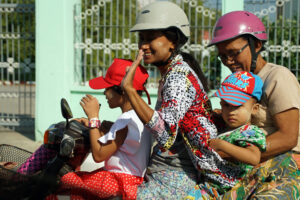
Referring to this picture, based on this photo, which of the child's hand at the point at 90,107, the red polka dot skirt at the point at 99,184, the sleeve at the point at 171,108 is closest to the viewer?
the sleeve at the point at 171,108

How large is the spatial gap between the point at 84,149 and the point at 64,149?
23 cm

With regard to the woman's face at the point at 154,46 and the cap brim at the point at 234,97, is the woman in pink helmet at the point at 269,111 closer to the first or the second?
the cap brim at the point at 234,97

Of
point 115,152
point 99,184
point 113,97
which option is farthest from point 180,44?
point 99,184

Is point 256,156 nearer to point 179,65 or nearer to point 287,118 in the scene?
point 287,118

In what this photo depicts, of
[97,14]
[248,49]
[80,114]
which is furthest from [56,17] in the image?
[248,49]

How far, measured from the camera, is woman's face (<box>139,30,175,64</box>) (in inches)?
93.5

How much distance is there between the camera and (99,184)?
2.25 meters

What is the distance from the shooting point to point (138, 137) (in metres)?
2.33

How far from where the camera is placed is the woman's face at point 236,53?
2625 millimetres

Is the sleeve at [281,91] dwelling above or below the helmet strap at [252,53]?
below

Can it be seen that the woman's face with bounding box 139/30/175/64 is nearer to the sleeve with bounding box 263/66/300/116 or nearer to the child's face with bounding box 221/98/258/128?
the child's face with bounding box 221/98/258/128

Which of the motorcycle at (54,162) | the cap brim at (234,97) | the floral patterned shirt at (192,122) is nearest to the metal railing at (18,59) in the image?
the motorcycle at (54,162)

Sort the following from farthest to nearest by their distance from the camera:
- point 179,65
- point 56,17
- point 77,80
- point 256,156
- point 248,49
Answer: point 77,80, point 56,17, point 248,49, point 179,65, point 256,156

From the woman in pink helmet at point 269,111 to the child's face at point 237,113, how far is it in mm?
130
